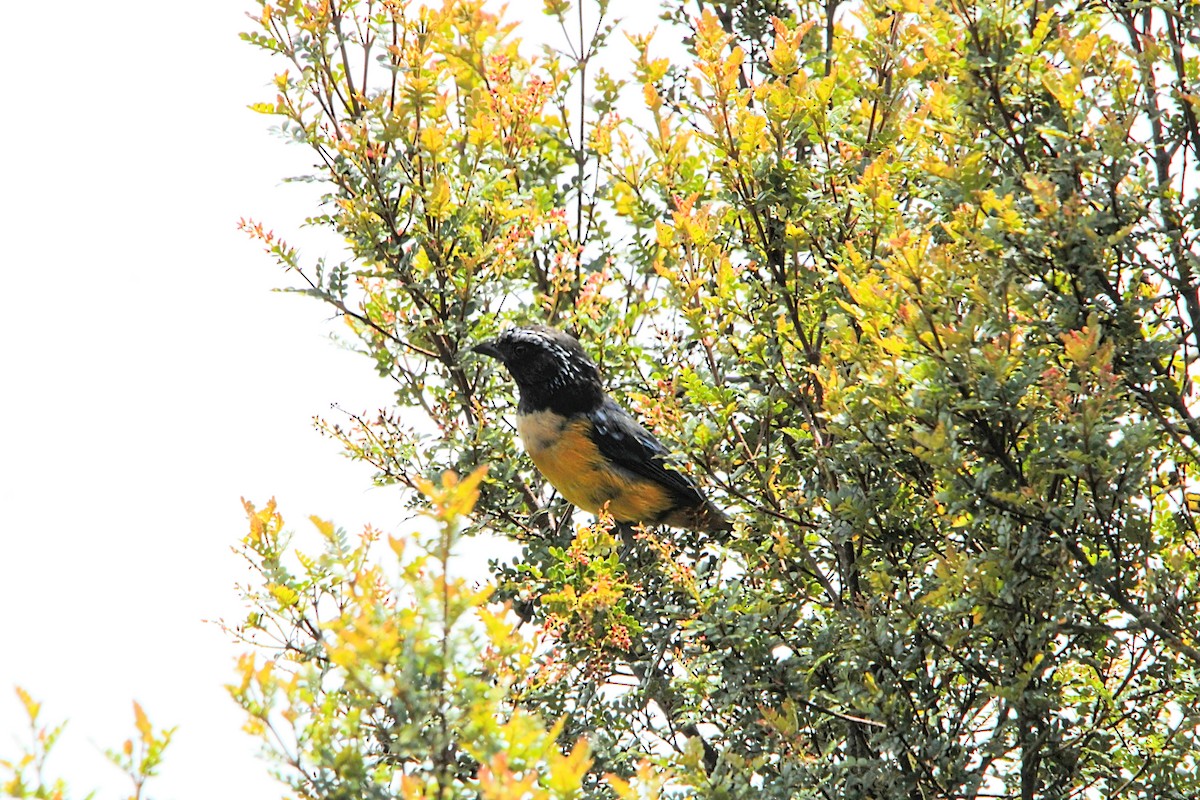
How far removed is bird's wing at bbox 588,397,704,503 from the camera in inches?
209

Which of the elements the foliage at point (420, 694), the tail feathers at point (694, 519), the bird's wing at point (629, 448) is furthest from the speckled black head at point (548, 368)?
the foliage at point (420, 694)

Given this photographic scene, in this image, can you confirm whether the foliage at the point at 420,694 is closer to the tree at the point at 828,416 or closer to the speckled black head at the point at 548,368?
the tree at the point at 828,416

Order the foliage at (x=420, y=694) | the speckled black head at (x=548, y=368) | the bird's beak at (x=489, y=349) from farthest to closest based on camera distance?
the speckled black head at (x=548, y=368) → the bird's beak at (x=489, y=349) → the foliage at (x=420, y=694)

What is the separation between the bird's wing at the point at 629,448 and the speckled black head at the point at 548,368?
10cm

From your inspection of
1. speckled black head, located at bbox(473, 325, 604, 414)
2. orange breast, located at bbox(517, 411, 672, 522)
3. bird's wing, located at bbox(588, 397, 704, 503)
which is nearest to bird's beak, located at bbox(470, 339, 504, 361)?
speckled black head, located at bbox(473, 325, 604, 414)

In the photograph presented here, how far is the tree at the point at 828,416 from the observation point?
9.45 ft

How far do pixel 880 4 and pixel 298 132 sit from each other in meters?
1.87

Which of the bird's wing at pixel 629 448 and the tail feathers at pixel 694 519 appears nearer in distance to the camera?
the bird's wing at pixel 629 448

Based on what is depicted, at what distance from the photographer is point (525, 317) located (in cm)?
488

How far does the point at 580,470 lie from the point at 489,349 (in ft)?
2.25

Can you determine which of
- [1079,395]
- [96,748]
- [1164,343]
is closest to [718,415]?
[1079,395]

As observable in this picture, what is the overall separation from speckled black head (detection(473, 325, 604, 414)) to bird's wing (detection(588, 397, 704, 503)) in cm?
10

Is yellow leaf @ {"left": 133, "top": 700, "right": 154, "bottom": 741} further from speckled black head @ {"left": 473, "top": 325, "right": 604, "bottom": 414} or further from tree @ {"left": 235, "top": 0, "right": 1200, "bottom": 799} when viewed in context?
speckled black head @ {"left": 473, "top": 325, "right": 604, "bottom": 414}

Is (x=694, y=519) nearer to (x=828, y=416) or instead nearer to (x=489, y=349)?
(x=489, y=349)
